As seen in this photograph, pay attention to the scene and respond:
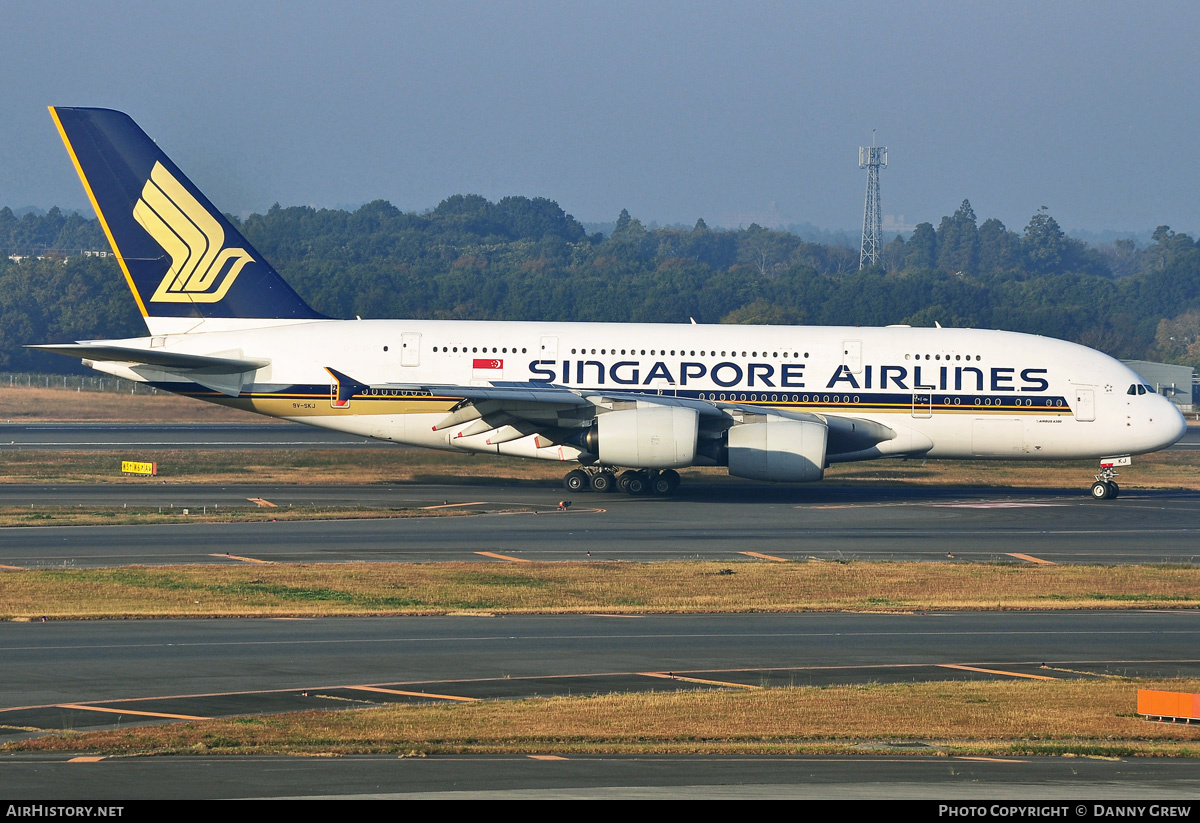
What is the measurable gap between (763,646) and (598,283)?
116m

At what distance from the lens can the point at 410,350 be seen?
41312 mm

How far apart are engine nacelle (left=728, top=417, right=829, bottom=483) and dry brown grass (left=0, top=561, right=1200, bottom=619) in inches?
368

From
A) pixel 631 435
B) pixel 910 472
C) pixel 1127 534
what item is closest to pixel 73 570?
pixel 631 435

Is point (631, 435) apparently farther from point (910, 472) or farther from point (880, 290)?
point (880, 290)

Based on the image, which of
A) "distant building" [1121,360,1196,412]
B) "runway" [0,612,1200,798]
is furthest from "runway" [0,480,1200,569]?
"distant building" [1121,360,1196,412]

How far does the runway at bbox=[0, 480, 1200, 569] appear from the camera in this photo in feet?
98.3

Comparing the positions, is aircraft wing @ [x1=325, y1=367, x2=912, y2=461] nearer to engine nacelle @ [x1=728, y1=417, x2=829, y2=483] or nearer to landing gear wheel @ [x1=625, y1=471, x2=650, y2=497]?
engine nacelle @ [x1=728, y1=417, x2=829, y2=483]

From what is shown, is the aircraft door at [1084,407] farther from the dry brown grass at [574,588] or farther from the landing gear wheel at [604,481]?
the landing gear wheel at [604,481]

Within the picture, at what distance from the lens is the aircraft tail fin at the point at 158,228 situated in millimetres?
40938

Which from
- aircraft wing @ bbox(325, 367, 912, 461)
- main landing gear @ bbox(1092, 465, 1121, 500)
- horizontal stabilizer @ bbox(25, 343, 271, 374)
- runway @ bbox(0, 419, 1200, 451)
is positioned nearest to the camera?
aircraft wing @ bbox(325, 367, 912, 461)

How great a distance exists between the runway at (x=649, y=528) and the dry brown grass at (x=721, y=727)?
12.0 meters

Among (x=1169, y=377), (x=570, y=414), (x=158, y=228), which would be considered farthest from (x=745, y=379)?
(x=1169, y=377)

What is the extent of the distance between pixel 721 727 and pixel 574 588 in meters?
9.90

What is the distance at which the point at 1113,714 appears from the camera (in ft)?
55.6
